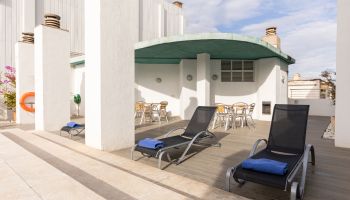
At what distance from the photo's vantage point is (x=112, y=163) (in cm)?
450

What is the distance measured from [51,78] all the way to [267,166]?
819 centimetres

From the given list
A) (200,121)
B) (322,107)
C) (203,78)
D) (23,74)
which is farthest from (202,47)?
(322,107)

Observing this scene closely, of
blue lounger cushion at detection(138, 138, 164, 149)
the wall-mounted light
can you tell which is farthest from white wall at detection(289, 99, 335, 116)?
blue lounger cushion at detection(138, 138, 164, 149)

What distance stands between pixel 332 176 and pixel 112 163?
12.8 feet

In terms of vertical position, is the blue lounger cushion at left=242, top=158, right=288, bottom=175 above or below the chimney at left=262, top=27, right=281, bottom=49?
below

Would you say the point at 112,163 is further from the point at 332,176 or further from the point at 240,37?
the point at 240,37

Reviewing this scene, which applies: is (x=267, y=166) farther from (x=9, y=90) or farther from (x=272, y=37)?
(x=9, y=90)

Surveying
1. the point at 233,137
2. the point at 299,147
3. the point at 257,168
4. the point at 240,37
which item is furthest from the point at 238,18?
the point at 257,168

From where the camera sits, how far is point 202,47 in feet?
32.4

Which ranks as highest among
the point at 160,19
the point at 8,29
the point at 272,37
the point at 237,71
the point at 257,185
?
the point at 160,19

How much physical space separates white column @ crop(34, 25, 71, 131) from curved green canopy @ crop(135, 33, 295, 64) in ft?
9.75

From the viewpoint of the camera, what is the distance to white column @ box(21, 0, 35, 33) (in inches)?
535

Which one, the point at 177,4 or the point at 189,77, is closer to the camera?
the point at 189,77

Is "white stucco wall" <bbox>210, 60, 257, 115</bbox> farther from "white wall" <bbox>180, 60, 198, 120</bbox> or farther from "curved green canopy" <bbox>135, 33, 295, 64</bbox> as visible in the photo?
"white wall" <bbox>180, 60, 198, 120</bbox>
